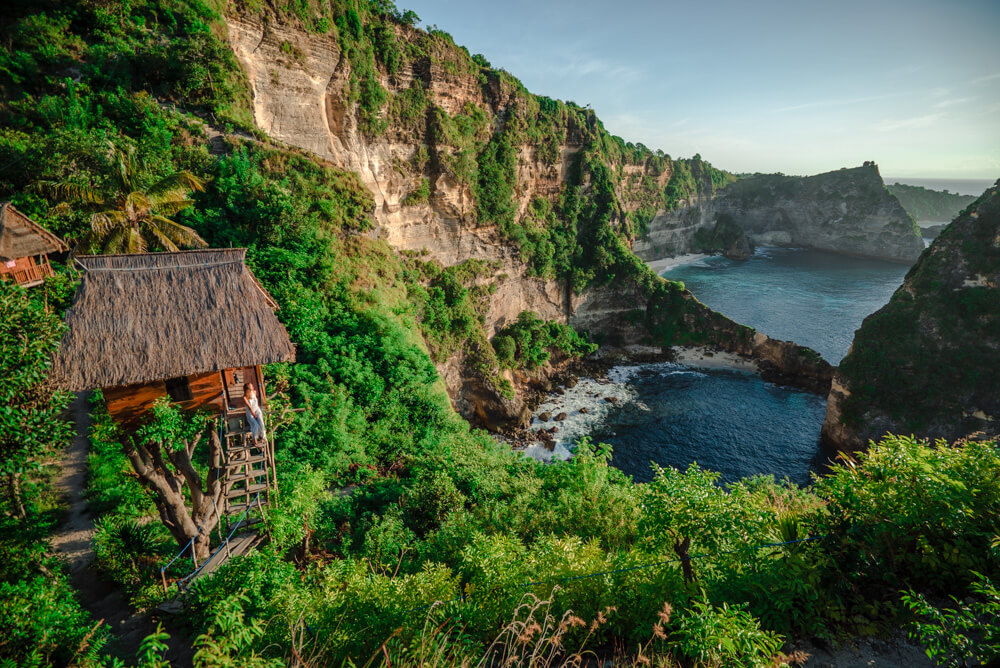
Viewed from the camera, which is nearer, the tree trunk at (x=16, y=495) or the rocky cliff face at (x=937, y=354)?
the tree trunk at (x=16, y=495)

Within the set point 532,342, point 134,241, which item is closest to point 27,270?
point 134,241

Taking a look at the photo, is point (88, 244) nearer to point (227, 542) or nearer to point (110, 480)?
point (110, 480)

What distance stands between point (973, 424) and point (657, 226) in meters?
57.5

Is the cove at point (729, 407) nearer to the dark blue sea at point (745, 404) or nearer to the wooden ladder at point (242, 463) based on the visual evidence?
the dark blue sea at point (745, 404)

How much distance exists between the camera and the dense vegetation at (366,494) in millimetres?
5988

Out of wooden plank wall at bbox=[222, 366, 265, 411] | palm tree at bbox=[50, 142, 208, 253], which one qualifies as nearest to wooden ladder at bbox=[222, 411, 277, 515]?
wooden plank wall at bbox=[222, 366, 265, 411]

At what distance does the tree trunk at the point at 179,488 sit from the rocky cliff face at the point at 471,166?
843 inches

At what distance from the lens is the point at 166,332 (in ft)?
31.1

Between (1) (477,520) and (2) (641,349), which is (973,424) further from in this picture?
(1) (477,520)

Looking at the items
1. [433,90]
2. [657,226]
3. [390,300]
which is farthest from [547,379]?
[657,226]

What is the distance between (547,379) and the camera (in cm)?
4153

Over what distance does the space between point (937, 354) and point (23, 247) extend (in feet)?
179

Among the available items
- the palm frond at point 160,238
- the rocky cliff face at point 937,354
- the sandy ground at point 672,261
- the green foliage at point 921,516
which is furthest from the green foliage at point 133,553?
the sandy ground at point 672,261

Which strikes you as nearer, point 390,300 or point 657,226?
point 390,300
